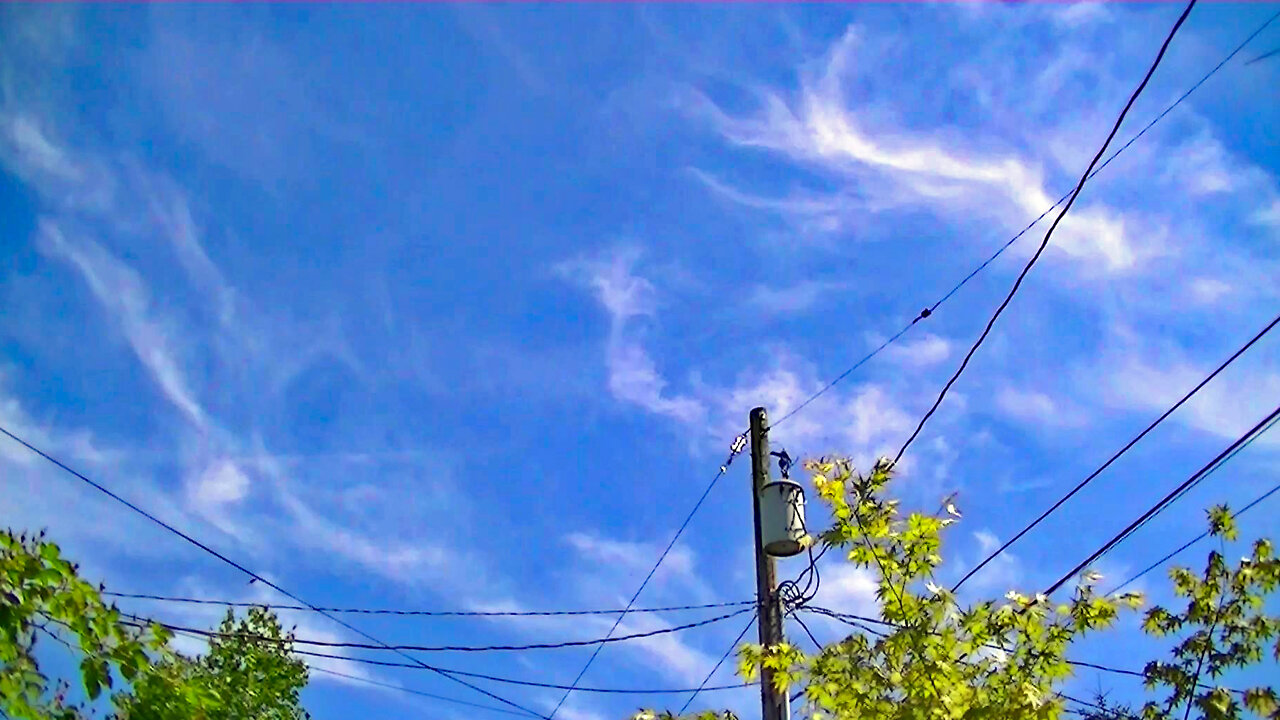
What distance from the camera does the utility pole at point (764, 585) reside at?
326 inches

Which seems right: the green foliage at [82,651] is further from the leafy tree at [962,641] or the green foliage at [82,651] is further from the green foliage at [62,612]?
the leafy tree at [962,641]

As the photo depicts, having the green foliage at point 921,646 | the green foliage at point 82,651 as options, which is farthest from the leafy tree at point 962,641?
the green foliage at point 82,651

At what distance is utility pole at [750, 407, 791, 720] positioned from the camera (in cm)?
828

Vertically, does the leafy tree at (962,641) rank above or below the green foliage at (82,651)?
above

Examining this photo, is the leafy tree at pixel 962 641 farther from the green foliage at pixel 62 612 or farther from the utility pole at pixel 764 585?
the green foliage at pixel 62 612

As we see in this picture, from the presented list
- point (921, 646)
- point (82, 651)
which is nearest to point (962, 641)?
point (921, 646)

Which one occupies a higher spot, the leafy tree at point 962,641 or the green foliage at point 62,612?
the leafy tree at point 962,641

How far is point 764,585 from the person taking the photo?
372 inches

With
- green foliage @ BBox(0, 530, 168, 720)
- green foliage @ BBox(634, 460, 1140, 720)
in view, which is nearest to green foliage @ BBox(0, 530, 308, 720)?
green foliage @ BBox(0, 530, 168, 720)

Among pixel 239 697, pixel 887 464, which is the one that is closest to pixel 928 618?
pixel 887 464

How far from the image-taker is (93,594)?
297 cm

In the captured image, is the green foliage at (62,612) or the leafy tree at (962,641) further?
the leafy tree at (962,641)

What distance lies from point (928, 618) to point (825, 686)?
88 cm

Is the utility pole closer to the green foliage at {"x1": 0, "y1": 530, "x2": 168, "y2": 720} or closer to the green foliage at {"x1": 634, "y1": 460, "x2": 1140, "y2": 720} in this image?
the green foliage at {"x1": 634, "y1": 460, "x2": 1140, "y2": 720}
